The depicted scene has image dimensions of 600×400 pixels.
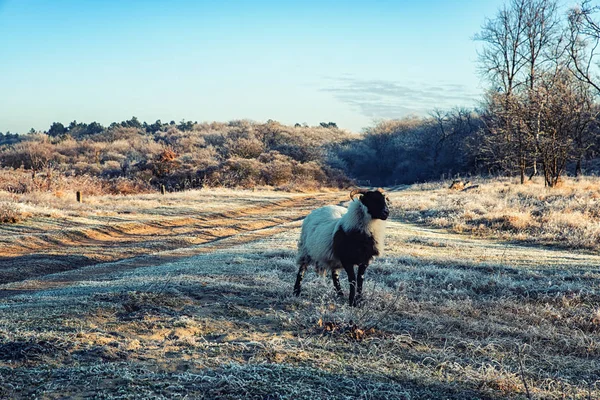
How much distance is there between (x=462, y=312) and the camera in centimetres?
809

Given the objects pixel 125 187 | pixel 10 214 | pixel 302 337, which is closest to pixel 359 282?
pixel 302 337

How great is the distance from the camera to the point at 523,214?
806 inches

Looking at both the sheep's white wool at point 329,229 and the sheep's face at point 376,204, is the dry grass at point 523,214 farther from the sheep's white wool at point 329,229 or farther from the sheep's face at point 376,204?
the sheep's face at point 376,204

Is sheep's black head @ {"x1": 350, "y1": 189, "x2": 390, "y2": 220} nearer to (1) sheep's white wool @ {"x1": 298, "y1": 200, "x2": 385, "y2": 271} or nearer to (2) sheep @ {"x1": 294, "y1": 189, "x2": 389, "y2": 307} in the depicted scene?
(2) sheep @ {"x1": 294, "y1": 189, "x2": 389, "y2": 307}

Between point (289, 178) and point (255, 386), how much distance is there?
1938 inches

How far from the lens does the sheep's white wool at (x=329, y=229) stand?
870 cm

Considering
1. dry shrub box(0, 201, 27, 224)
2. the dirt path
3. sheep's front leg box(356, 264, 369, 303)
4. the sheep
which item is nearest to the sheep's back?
the sheep

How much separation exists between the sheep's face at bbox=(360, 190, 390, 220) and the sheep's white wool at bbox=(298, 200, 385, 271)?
12 cm

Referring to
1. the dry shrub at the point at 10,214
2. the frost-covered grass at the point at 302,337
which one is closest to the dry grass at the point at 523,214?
the frost-covered grass at the point at 302,337

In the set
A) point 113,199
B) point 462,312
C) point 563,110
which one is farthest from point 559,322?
point 563,110

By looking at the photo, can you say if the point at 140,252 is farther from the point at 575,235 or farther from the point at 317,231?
the point at 575,235

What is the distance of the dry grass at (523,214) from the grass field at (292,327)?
8.06ft

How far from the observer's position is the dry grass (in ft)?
57.3

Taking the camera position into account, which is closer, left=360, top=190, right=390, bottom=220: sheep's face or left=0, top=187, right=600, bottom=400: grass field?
left=0, top=187, right=600, bottom=400: grass field
